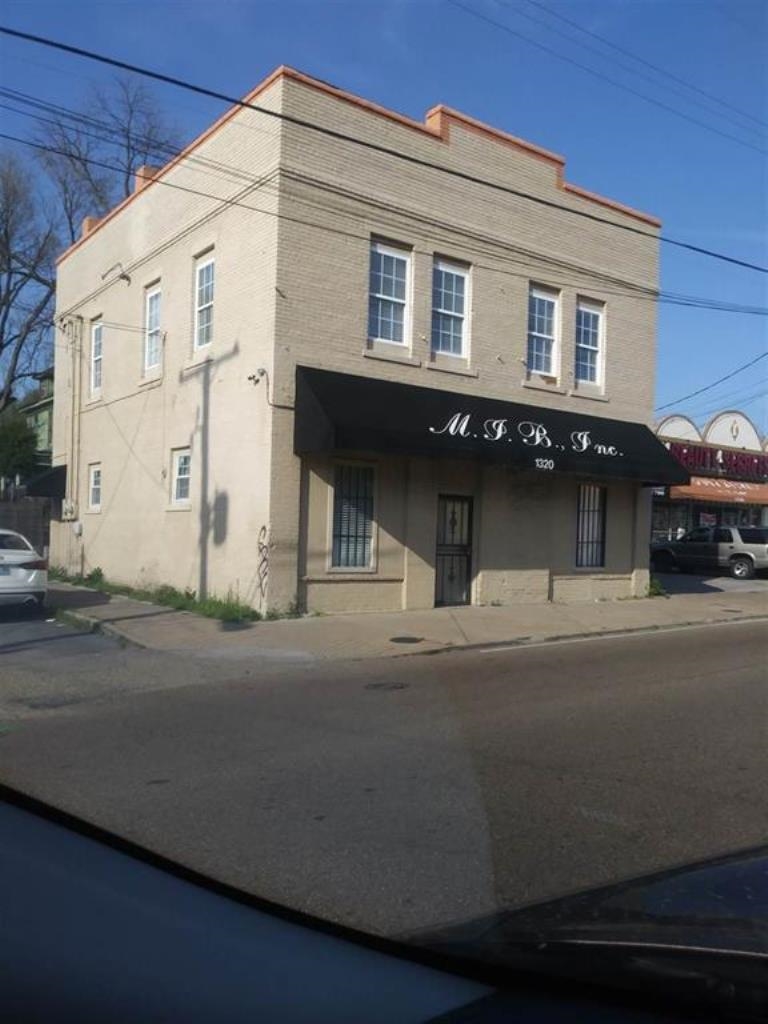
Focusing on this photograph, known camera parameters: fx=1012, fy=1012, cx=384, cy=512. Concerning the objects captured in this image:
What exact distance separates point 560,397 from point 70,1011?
18.5m

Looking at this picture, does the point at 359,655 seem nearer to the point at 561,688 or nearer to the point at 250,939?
the point at 561,688

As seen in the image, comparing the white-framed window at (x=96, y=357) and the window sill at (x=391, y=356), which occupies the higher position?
the white-framed window at (x=96, y=357)

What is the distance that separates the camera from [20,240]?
38062 mm

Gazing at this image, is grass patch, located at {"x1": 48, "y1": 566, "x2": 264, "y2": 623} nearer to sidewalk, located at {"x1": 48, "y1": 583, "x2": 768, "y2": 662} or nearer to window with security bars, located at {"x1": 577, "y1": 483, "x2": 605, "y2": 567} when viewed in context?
sidewalk, located at {"x1": 48, "y1": 583, "x2": 768, "y2": 662}

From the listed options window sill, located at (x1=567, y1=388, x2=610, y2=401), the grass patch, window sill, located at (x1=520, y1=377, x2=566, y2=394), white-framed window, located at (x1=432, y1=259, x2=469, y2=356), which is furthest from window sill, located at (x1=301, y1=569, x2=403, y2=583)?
window sill, located at (x1=567, y1=388, x2=610, y2=401)

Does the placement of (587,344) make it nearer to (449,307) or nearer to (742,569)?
(449,307)

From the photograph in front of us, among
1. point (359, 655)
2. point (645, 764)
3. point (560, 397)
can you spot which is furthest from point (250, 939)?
point (560, 397)

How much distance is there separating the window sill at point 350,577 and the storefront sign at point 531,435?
266 centimetres

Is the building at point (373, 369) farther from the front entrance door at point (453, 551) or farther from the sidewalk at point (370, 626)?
the sidewalk at point (370, 626)

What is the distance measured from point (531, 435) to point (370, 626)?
5.05 m

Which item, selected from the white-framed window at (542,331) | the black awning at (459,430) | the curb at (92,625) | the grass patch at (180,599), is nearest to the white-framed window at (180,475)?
the grass patch at (180,599)

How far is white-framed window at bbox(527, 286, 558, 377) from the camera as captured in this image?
65.0 feet

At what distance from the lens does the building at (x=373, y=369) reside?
53.7ft

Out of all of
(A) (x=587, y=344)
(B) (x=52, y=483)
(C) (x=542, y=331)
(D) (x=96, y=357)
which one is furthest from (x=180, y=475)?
(A) (x=587, y=344)
